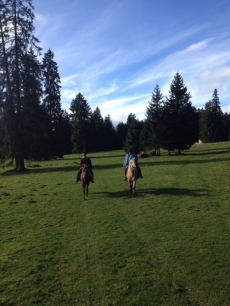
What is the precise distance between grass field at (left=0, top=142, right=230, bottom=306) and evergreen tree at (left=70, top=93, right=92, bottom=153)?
52.0m

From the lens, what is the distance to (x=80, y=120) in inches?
2601

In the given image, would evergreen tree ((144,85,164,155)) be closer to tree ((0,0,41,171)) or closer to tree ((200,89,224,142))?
tree ((0,0,41,171))

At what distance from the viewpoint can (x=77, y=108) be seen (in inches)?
2581

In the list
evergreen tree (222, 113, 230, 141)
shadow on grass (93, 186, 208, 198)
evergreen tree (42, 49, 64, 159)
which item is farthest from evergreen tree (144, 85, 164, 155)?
evergreen tree (222, 113, 230, 141)

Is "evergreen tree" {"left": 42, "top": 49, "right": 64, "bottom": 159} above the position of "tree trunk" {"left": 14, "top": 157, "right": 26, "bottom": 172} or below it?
above

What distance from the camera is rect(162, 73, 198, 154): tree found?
44156 millimetres

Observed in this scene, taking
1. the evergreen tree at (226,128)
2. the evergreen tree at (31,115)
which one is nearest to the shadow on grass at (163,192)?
the evergreen tree at (31,115)

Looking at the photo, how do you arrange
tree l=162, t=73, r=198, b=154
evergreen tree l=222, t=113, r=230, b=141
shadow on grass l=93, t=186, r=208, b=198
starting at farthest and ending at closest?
evergreen tree l=222, t=113, r=230, b=141
tree l=162, t=73, r=198, b=154
shadow on grass l=93, t=186, r=208, b=198

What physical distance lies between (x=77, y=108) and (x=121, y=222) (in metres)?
57.3

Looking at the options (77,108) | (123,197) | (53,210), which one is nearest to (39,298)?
(53,210)

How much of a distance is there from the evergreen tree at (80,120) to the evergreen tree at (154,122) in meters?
22.5

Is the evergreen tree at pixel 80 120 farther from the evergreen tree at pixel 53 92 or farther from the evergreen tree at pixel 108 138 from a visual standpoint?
the evergreen tree at pixel 108 138

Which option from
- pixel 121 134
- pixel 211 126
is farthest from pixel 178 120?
pixel 121 134

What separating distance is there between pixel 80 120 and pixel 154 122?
25.2 metres
